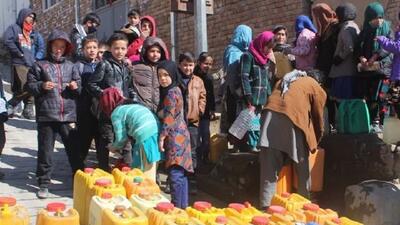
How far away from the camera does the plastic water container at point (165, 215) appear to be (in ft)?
9.94

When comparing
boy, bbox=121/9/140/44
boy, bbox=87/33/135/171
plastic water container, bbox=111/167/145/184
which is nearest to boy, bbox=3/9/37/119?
boy, bbox=121/9/140/44

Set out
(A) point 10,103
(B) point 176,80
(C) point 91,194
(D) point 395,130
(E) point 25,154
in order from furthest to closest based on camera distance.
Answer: (A) point 10,103 < (E) point 25,154 < (D) point 395,130 < (B) point 176,80 < (C) point 91,194

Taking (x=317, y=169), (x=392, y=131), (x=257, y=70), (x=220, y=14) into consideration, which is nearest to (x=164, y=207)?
(x=317, y=169)

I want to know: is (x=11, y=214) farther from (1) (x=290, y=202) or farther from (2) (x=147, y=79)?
(2) (x=147, y=79)

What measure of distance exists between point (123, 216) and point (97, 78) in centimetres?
258

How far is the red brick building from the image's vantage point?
9.85m

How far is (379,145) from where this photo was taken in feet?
16.6

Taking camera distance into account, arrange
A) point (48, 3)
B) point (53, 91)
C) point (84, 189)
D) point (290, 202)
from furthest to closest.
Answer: point (48, 3), point (53, 91), point (84, 189), point (290, 202)

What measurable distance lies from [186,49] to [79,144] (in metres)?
7.80

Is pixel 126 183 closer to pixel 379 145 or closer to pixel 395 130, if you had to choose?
pixel 379 145

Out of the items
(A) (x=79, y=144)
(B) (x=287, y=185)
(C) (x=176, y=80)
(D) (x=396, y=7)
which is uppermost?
(D) (x=396, y=7)

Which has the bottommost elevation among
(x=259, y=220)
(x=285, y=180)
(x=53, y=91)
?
(x=285, y=180)

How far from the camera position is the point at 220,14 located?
11984 mm

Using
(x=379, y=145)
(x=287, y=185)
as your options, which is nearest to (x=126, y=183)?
(x=287, y=185)
